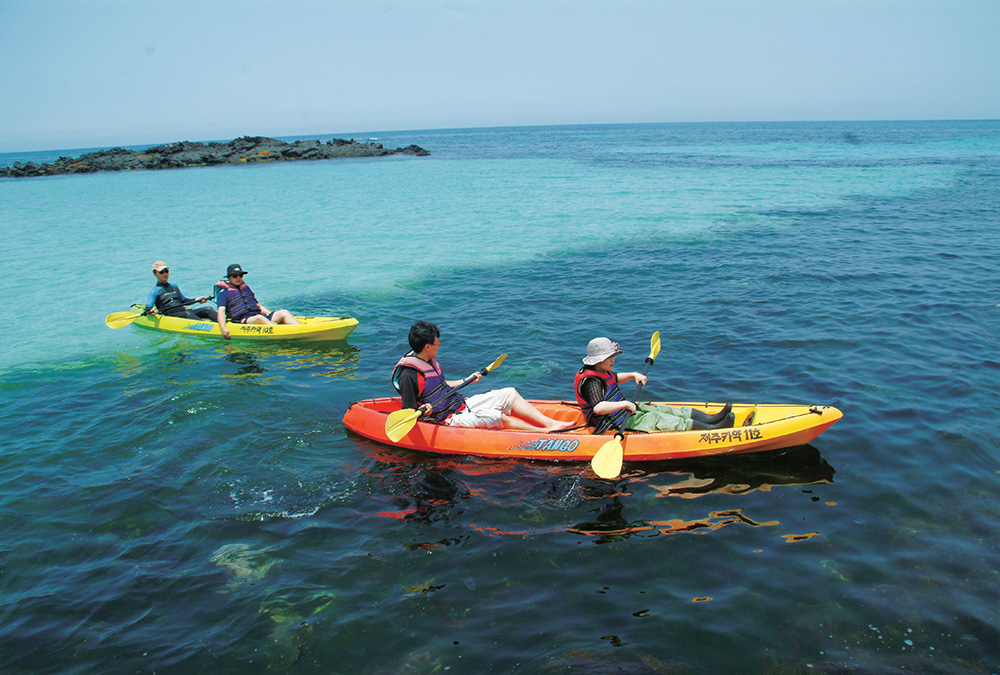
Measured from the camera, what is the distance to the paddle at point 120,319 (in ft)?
37.4

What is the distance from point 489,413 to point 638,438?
169 centimetres

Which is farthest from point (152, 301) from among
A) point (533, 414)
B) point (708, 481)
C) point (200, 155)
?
point (200, 155)

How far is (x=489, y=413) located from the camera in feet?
22.5

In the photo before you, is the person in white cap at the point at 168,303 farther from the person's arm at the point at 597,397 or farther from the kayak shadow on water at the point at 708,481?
the kayak shadow on water at the point at 708,481

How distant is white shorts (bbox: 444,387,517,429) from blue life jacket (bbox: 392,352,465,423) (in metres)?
0.13

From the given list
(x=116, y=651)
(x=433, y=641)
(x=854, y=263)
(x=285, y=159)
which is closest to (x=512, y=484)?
(x=433, y=641)

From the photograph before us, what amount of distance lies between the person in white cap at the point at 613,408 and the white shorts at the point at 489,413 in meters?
0.86

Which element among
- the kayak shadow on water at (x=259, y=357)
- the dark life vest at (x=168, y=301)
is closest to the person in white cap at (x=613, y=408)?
the kayak shadow on water at (x=259, y=357)

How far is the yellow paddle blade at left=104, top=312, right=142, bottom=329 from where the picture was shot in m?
11.4

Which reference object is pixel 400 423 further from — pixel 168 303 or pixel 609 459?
pixel 168 303

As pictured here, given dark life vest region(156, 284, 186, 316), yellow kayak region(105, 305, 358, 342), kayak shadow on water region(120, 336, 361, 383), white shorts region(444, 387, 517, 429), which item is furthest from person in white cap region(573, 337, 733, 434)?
dark life vest region(156, 284, 186, 316)

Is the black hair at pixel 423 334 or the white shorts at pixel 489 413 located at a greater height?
the black hair at pixel 423 334

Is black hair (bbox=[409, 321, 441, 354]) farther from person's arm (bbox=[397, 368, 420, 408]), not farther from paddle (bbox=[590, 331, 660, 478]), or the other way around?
paddle (bbox=[590, 331, 660, 478])

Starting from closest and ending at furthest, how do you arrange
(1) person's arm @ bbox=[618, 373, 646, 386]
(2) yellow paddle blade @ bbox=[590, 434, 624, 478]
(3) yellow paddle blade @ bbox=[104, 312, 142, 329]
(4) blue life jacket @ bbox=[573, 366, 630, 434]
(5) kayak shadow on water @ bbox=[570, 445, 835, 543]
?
(5) kayak shadow on water @ bbox=[570, 445, 835, 543], (2) yellow paddle blade @ bbox=[590, 434, 624, 478], (4) blue life jacket @ bbox=[573, 366, 630, 434], (1) person's arm @ bbox=[618, 373, 646, 386], (3) yellow paddle blade @ bbox=[104, 312, 142, 329]
